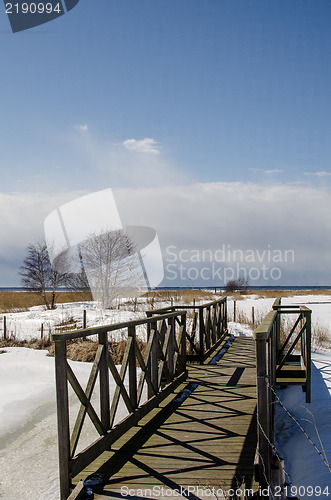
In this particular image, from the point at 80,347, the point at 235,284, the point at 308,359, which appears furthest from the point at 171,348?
the point at 235,284

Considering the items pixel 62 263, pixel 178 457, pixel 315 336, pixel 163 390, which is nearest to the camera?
pixel 178 457

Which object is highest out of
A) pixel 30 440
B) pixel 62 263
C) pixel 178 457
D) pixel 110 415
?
pixel 62 263

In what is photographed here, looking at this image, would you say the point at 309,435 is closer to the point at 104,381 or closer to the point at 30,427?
the point at 104,381

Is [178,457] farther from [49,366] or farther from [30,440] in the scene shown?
[49,366]

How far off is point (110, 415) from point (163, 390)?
218cm

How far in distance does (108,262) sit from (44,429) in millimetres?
23743

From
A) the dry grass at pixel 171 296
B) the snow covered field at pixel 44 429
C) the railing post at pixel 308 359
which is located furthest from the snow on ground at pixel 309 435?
the dry grass at pixel 171 296

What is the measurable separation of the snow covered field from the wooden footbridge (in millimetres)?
588

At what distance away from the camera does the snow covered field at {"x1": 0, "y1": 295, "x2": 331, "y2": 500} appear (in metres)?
5.36

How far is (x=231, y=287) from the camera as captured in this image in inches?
2144

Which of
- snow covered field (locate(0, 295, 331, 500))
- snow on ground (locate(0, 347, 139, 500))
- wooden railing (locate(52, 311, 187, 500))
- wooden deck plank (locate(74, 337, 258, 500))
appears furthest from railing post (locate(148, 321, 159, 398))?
snow covered field (locate(0, 295, 331, 500))

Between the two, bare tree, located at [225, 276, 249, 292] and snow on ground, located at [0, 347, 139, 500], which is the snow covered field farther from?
bare tree, located at [225, 276, 249, 292]

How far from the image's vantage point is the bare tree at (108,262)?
99.1 feet

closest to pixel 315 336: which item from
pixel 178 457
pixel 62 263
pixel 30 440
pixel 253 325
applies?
pixel 253 325
